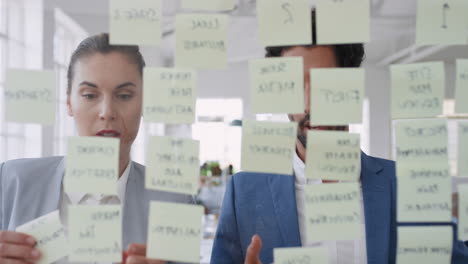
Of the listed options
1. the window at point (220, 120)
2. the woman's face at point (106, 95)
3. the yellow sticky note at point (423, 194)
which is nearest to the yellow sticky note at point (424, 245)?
the yellow sticky note at point (423, 194)

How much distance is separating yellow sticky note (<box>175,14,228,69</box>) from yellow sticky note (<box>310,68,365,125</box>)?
0.62ft

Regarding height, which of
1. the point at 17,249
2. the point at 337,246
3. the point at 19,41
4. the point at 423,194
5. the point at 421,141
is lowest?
the point at 337,246

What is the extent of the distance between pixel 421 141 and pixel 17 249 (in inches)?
31.9

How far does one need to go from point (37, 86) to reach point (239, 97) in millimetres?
8192

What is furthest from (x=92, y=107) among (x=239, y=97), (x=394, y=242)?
(x=239, y=97)

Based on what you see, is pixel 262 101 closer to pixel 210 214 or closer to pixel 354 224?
pixel 354 224

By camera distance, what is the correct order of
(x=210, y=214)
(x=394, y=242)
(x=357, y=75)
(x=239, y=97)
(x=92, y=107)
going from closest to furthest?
(x=357, y=75) < (x=92, y=107) < (x=394, y=242) < (x=210, y=214) < (x=239, y=97)

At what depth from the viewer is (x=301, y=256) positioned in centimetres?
74

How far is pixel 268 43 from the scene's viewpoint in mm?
717

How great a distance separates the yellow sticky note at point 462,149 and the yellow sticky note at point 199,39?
49 cm

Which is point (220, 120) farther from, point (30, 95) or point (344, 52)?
point (30, 95)

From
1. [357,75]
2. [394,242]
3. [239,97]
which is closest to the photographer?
[357,75]

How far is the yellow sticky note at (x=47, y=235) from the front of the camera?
0.75 m

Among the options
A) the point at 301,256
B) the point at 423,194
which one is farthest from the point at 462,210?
the point at 301,256
